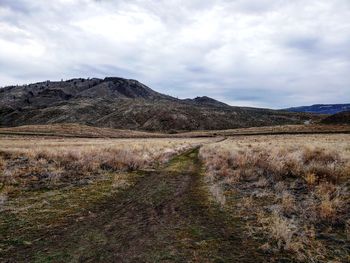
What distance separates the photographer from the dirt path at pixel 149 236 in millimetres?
7398

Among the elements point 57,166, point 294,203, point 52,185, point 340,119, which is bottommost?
point 294,203

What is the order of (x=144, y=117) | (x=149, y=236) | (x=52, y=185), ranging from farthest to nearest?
(x=144, y=117)
(x=52, y=185)
(x=149, y=236)

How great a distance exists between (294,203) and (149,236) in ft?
17.8

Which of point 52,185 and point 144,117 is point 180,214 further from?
point 144,117

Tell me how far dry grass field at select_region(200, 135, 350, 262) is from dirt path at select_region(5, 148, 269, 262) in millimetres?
699

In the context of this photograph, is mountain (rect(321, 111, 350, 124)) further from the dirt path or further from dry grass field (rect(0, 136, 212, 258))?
the dirt path

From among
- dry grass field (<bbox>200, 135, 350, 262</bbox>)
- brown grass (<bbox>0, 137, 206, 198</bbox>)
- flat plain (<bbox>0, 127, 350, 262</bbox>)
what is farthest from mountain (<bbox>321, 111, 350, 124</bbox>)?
flat plain (<bbox>0, 127, 350, 262</bbox>)

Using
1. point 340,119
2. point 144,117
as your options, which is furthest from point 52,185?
point 144,117

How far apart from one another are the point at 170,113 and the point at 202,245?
15952 centimetres

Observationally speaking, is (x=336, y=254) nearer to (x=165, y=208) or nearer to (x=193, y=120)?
(x=165, y=208)

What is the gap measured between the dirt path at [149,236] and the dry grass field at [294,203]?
0.70 metres

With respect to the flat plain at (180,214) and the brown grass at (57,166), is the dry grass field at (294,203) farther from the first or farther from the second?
the brown grass at (57,166)

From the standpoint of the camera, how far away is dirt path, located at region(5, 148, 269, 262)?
740 centimetres

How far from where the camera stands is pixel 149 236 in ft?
28.5
